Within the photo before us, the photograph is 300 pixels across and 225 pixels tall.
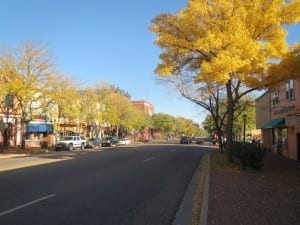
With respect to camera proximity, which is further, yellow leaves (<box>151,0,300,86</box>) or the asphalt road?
yellow leaves (<box>151,0,300,86</box>)

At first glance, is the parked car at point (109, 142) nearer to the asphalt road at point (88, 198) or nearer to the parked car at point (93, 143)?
the parked car at point (93, 143)

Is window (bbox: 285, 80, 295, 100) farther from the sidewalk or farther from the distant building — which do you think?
the distant building

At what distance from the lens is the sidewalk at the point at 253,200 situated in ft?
29.1

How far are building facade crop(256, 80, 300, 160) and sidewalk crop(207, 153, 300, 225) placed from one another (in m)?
5.42

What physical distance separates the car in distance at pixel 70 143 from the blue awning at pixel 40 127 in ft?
16.5

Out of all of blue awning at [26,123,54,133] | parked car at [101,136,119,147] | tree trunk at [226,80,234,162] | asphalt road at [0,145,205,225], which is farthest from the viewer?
parked car at [101,136,119,147]

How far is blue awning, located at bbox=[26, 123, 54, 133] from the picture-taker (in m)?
54.8

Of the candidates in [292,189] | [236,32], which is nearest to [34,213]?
[292,189]

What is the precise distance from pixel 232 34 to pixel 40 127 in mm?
41471

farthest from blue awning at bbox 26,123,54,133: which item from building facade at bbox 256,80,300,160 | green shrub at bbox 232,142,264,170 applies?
green shrub at bbox 232,142,264,170

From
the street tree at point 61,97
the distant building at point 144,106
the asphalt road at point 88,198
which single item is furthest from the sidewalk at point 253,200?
the distant building at point 144,106

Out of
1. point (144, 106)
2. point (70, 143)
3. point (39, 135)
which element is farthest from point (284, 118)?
point (144, 106)

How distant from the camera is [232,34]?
777 inches

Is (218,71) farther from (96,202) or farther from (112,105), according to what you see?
(112,105)
